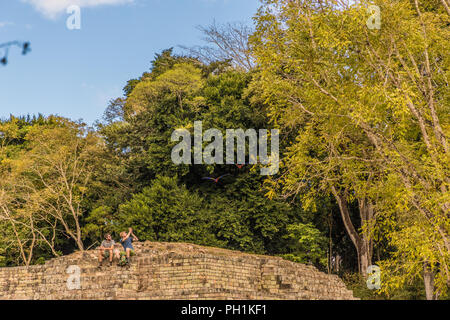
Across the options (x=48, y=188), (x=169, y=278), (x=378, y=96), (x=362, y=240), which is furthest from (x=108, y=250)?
(x=48, y=188)

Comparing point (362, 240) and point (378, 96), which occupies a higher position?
point (378, 96)

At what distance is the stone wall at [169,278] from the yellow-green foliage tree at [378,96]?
2864mm

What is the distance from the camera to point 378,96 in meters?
12.5

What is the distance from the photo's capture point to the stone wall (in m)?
14.5

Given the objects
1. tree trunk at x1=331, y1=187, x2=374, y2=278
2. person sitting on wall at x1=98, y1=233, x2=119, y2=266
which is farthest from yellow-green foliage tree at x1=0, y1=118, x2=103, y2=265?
tree trunk at x1=331, y1=187, x2=374, y2=278

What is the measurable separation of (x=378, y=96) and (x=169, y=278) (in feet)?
23.0

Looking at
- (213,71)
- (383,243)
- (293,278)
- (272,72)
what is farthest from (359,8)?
(213,71)

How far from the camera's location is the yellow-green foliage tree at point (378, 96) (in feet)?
39.4

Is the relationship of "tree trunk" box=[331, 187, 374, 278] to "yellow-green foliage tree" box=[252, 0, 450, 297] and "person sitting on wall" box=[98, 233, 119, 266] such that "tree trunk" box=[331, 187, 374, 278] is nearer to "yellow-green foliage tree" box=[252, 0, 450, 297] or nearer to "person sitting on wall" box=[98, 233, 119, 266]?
"yellow-green foliage tree" box=[252, 0, 450, 297]

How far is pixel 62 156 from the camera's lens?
91.7ft

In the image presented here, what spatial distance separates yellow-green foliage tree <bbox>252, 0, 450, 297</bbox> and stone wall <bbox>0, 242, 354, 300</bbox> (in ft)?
9.40

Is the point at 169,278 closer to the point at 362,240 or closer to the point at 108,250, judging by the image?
the point at 108,250

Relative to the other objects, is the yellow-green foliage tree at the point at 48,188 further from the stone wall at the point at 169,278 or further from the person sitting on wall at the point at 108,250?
the person sitting on wall at the point at 108,250
